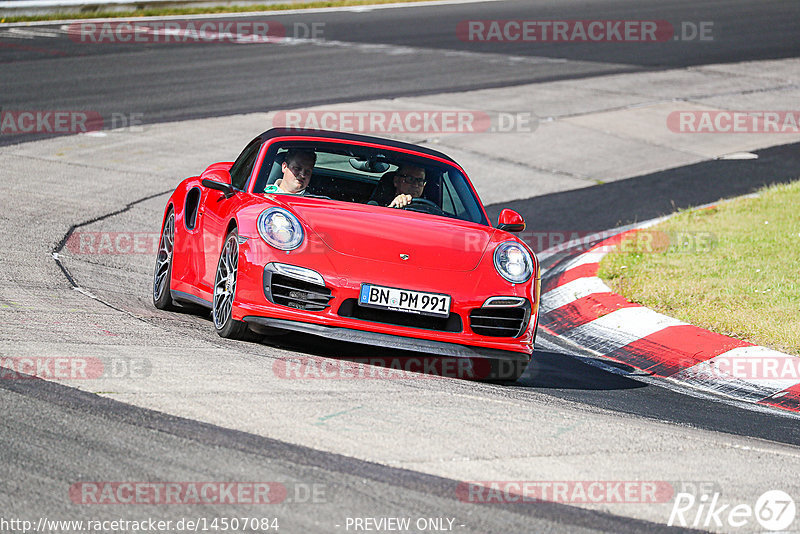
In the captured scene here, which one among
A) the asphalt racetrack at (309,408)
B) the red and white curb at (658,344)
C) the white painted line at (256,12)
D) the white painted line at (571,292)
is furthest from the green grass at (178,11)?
the white painted line at (571,292)

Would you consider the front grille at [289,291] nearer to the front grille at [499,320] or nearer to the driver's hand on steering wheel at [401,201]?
the front grille at [499,320]

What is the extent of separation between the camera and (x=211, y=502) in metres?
3.93

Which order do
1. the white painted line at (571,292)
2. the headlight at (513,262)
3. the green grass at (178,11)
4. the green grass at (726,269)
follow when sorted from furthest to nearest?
the green grass at (178,11), the white painted line at (571,292), the green grass at (726,269), the headlight at (513,262)

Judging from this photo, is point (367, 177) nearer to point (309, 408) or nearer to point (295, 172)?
point (295, 172)

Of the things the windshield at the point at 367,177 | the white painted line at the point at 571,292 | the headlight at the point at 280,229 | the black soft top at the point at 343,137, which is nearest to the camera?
the headlight at the point at 280,229

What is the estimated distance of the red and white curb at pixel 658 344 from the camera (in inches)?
284

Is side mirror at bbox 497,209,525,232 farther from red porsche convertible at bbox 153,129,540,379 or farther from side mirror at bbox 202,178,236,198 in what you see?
side mirror at bbox 202,178,236,198

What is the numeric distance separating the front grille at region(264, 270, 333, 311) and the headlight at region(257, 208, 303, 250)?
187 millimetres

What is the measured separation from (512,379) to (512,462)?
2159 mm

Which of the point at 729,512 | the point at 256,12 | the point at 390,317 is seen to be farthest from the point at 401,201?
the point at 256,12

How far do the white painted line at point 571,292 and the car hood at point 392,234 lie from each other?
266 cm

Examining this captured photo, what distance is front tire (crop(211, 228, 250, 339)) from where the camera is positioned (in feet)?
21.3

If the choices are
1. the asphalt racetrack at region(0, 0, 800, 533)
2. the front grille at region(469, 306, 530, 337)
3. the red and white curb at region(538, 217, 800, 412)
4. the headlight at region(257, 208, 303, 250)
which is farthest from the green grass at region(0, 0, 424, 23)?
the front grille at region(469, 306, 530, 337)

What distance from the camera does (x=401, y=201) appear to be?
7.36 metres
